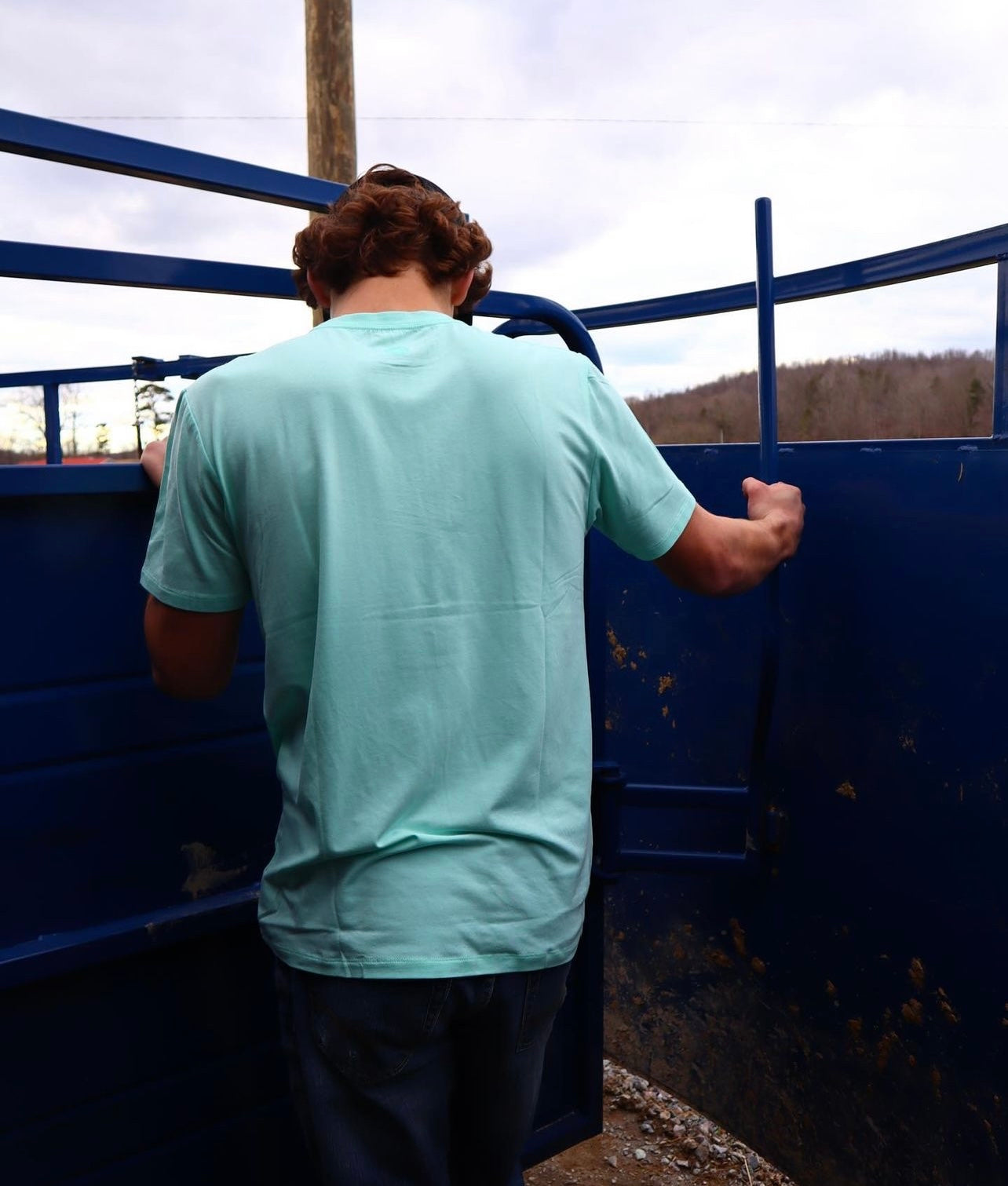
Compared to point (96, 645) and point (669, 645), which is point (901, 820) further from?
point (96, 645)

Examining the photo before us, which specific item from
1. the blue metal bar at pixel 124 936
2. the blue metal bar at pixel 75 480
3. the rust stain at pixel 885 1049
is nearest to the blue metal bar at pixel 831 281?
the blue metal bar at pixel 75 480

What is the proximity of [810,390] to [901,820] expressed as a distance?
378 centimetres

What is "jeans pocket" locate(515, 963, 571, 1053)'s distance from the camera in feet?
4.31

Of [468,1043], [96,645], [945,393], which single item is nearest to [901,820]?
[468,1043]

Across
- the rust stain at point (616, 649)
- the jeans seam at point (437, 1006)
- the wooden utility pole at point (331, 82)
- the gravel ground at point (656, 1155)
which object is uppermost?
the wooden utility pole at point (331, 82)

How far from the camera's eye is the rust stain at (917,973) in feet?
7.34

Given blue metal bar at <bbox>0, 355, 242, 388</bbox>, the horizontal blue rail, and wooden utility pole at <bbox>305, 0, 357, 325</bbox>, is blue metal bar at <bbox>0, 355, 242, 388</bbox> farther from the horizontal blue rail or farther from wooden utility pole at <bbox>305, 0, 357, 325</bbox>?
wooden utility pole at <bbox>305, 0, 357, 325</bbox>

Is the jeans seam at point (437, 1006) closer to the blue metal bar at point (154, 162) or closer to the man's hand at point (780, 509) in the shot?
the man's hand at point (780, 509)

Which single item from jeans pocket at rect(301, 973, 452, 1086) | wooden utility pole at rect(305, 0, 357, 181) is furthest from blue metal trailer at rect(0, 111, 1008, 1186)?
wooden utility pole at rect(305, 0, 357, 181)

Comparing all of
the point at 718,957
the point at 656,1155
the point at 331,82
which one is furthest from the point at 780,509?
the point at 331,82

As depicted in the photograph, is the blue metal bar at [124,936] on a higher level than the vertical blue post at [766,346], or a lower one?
lower

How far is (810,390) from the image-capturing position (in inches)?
222

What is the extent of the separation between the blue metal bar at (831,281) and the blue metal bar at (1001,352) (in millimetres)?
43

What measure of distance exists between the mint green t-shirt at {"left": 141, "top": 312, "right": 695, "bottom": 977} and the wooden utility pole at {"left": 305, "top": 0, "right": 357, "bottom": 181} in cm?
533
